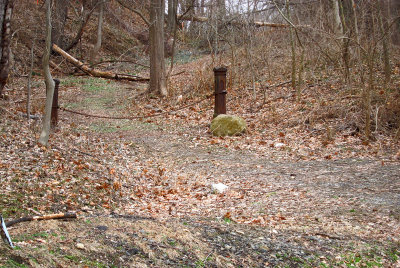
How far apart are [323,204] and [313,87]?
6855 millimetres

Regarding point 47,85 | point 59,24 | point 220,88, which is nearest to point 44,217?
point 47,85

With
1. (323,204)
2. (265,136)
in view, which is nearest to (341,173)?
(323,204)

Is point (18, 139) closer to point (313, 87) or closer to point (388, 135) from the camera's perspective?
point (388, 135)

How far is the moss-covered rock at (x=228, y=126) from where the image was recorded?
29.5 ft

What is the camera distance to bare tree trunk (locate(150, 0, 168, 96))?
13.0 m

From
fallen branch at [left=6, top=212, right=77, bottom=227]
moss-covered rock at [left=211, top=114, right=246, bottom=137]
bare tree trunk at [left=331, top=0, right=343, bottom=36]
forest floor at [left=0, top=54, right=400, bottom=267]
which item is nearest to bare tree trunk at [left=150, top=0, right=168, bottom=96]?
forest floor at [left=0, top=54, right=400, bottom=267]

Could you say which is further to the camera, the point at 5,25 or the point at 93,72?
the point at 93,72

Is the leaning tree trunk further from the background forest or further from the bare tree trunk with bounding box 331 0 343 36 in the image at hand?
the bare tree trunk with bounding box 331 0 343 36

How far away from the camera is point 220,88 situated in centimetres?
946

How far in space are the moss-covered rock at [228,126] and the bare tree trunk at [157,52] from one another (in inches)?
178

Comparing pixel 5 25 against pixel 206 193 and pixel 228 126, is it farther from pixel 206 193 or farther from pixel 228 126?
pixel 228 126

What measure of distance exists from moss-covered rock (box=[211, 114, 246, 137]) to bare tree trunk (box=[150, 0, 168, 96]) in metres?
4.52

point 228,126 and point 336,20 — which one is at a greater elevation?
point 336,20

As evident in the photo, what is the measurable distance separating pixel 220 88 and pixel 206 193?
4.30 m
